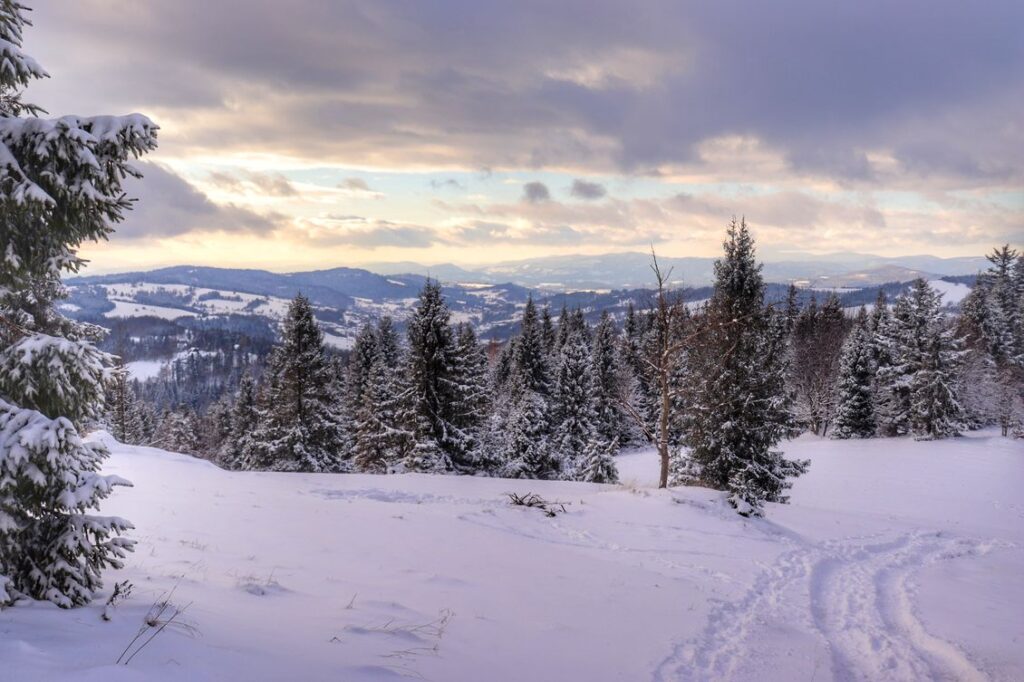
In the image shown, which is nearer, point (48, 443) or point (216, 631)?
point (48, 443)

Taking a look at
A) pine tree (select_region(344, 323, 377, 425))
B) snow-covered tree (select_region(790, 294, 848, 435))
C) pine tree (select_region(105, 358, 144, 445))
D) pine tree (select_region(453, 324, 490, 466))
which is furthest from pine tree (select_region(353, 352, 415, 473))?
snow-covered tree (select_region(790, 294, 848, 435))

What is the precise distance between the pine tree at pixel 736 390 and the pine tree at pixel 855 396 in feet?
92.8

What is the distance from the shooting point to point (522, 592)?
851 cm

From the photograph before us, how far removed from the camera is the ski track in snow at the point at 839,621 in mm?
7323

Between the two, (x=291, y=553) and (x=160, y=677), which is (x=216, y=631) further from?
(x=291, y=553)

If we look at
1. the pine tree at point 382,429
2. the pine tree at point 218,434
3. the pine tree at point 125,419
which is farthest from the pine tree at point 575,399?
the pine tree at point 218,434

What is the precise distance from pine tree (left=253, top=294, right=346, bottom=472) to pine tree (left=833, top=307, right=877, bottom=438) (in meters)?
39.8

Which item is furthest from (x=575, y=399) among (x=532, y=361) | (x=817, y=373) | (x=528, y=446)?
(x=817, y=373)

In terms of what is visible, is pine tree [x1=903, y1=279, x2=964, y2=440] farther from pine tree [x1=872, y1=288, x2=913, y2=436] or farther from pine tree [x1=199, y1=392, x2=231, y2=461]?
pine tree [x1=199, y1=392, x2=231, y2=461]

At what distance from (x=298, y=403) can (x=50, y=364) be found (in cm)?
2819

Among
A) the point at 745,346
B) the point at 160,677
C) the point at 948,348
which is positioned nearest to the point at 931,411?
the point at 948,348

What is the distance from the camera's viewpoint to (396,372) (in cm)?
3306

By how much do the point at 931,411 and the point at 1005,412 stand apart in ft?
25.7

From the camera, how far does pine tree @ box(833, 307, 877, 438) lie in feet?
149
